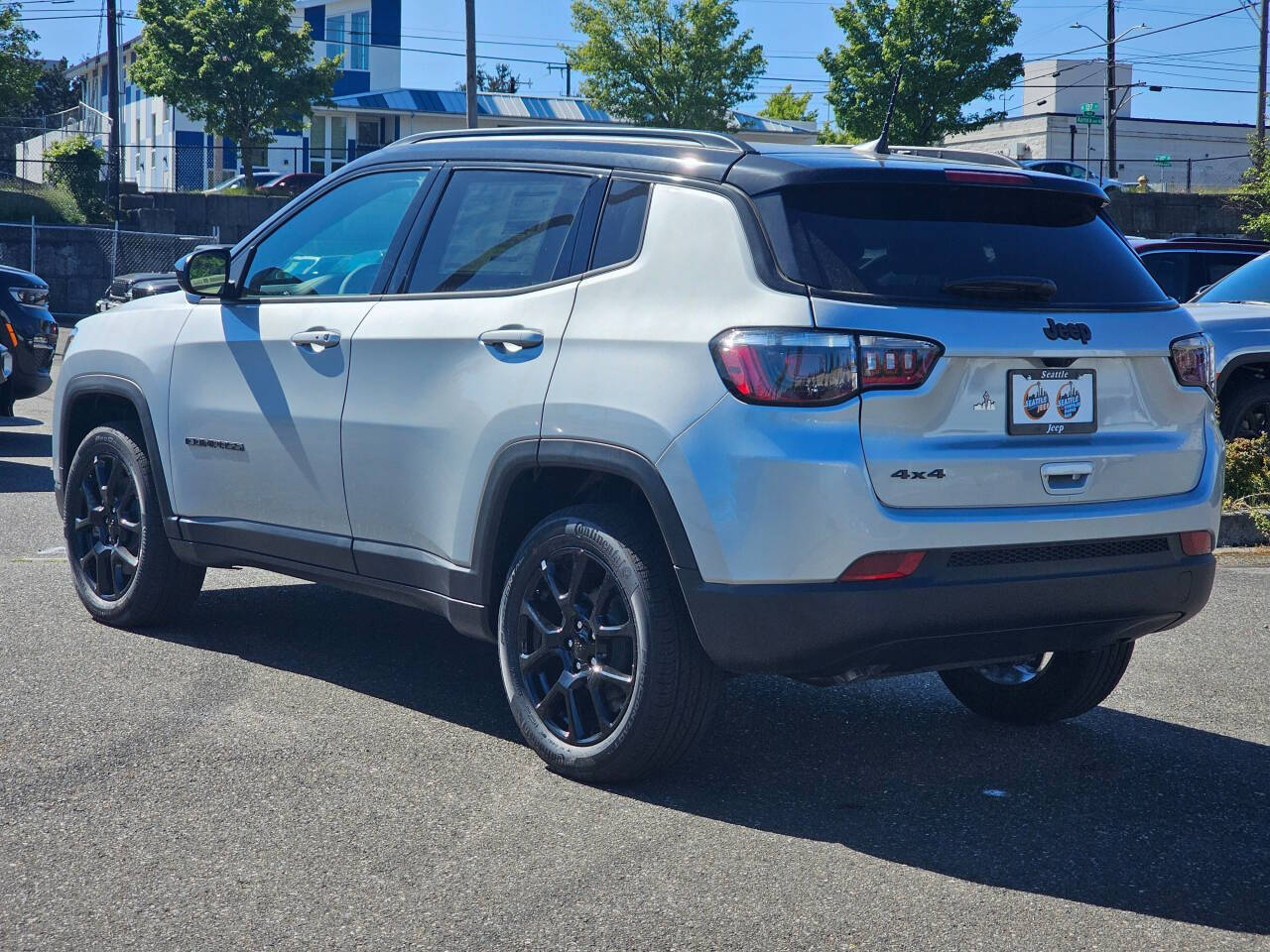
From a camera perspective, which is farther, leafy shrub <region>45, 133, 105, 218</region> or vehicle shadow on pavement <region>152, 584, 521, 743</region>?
leafy shrub <region>45, 133, 105, 218</region>

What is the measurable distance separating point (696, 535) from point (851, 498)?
1.37 feet

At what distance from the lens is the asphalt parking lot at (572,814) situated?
3.47 meters

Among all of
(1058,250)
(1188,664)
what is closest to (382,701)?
(1058,250)

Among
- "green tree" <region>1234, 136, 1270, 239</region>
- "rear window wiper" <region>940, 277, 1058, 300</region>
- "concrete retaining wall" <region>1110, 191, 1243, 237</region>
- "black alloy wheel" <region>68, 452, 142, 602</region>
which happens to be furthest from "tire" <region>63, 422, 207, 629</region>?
"concrete retaining wall" <region>1110, 191, 1243, 237</region>

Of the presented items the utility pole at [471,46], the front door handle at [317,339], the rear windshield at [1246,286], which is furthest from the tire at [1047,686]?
the utility pole at [471,46]

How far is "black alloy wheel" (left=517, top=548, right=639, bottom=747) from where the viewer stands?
4.29 m

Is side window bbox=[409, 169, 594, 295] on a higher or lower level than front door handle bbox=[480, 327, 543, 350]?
higher

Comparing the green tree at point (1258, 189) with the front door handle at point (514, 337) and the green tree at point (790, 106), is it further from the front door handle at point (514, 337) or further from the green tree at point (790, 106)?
the green tree at point (790, 106)

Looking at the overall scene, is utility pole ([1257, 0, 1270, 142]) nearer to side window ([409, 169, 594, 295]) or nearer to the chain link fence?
the chain link fence

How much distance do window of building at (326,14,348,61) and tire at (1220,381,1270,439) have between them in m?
55.1

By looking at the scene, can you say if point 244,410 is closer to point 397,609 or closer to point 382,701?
point 382,701

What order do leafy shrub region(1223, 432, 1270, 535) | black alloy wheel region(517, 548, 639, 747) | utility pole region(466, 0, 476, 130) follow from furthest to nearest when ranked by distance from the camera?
utility pole region(466, 0, 476, 130)
leafy shrub region(1223, 432, 1270, 535)
black alloy wheel region(517, 548, 639, 747)

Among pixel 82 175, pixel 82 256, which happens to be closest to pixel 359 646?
pixel 82 256

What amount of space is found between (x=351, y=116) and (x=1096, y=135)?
149ft
